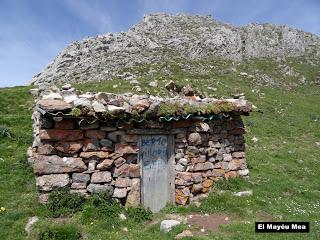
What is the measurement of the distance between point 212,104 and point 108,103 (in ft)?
12.2

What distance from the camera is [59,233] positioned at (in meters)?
9.28

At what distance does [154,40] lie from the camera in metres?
46.2

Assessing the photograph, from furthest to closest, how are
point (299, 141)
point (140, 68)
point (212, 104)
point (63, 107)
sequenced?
point (140, 68) < point (299, 141) < point (212, 104) < point (63, 107)

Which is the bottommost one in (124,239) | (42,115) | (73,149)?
(124,239)

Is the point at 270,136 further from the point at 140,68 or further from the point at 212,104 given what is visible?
the point at 140,68

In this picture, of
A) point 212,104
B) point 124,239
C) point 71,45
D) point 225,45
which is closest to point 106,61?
point 71,45

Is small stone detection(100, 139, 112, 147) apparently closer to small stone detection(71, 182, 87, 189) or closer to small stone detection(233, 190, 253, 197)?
small stone detection(71, 182, 87, 189)

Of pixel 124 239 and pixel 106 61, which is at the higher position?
pixel 106 61

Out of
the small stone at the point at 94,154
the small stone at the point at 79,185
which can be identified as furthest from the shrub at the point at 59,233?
the small stone at the point at 94,154

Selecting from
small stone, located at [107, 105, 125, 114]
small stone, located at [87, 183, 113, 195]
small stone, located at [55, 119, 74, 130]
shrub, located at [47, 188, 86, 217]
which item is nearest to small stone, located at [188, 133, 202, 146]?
small stone, located at [107, 105, 125, 114]

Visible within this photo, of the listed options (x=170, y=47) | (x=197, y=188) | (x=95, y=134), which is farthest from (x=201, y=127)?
(x=170, y=47)

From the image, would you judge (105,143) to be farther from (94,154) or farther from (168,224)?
(168,224)

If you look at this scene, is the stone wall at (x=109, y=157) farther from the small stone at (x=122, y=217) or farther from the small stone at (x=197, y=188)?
the small stone at (x=122, y=217)

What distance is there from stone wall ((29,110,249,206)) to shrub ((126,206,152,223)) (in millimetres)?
243
